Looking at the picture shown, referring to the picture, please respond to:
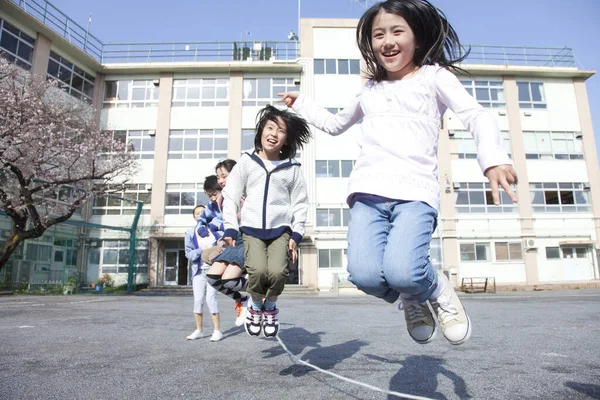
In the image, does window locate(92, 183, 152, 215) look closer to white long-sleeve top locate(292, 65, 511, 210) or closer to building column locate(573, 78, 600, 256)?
white long-sleeve top locate(292, 65, 511, 210)

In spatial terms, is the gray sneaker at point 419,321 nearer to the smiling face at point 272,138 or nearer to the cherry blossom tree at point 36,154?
the smiling face at point 272,138

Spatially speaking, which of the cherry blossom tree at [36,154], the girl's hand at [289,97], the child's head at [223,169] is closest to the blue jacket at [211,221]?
the child's head at [223,169]

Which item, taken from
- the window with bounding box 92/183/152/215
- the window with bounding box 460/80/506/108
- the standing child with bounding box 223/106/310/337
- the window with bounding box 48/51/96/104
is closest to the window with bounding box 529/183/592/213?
the window with bounding box 460/80/506/108

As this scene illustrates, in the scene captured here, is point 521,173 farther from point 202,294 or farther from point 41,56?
point 41,56

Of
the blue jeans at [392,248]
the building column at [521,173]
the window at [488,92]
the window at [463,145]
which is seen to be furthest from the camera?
the window at [488,92]

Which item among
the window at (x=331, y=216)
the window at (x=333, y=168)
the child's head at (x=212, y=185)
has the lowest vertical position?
the child's head at (x=212, y=185)

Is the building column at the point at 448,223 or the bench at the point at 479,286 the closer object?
the bench at the point at 479,286

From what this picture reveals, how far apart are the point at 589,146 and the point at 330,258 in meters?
18.6

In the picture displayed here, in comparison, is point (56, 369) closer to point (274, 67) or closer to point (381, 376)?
point (381, 376)

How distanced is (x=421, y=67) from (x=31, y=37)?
25.5m

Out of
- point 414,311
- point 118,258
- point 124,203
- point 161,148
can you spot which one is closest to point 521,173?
point 161,148

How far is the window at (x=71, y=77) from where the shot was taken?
75.7 ft

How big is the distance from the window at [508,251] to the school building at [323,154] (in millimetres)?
62

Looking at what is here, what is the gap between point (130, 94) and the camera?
26.8 meters
